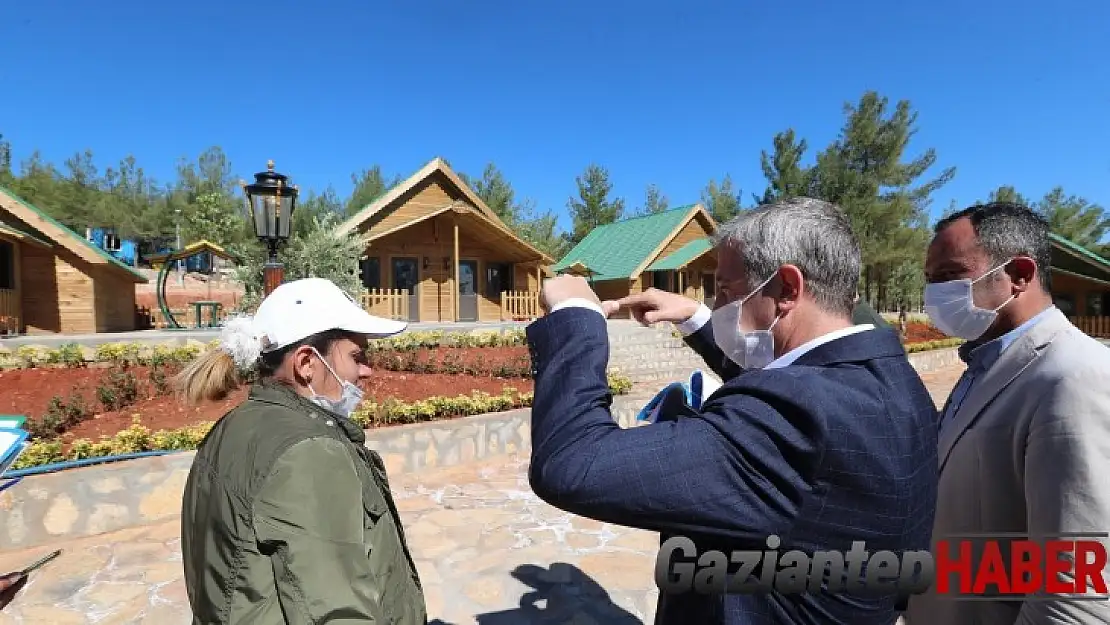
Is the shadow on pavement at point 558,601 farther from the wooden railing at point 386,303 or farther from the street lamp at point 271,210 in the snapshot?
the wooden railing at point 386,303

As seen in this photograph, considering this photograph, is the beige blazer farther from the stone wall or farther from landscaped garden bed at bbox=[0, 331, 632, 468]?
the stone wall

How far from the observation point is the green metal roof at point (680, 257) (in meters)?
24.1

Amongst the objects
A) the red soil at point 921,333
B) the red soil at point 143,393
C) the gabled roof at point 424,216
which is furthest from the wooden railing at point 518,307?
the red soil at point 921,333

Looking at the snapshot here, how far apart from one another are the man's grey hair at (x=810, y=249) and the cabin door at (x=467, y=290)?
2045cm

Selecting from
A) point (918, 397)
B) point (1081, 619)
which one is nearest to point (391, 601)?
point (918, 397)

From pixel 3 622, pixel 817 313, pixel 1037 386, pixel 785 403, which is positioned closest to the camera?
pixel 785 403

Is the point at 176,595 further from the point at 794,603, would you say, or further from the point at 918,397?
the point at 918,397

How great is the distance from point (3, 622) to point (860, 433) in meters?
5.17

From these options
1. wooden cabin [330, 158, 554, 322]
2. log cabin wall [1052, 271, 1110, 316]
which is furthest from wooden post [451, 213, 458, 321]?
log cabin wall [1052, 271, 1110, 316]

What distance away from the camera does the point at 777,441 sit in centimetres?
99

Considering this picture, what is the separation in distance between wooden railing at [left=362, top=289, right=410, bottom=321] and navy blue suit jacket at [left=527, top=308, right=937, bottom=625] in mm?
17673

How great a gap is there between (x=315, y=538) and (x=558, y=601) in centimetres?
288

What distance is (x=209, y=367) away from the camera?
2156 millimetres

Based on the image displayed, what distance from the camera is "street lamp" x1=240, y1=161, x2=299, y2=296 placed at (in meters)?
6.60
